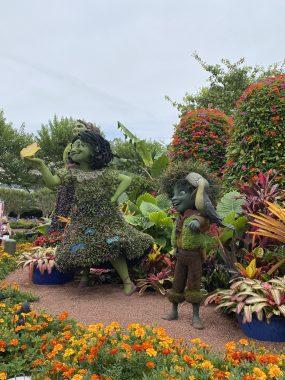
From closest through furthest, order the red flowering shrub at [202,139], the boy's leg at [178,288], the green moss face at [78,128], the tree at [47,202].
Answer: the boy's leg at [178,288] < the green moss face at [78,128] < the red flowering shrub at [202,139] < the tree at [47,202]

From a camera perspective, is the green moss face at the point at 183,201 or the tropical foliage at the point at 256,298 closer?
the tropical foliage at the point at 256,298

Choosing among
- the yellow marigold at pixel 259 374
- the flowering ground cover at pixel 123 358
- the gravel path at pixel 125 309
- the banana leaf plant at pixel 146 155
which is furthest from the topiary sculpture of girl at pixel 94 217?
the banana leaf plant at pixel 146 155

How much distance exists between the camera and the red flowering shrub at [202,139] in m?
7.82

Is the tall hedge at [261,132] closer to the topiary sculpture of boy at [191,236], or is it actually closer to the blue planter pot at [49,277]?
the topiary sculpture of boy at [191,236]

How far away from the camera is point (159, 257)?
18.0 feet

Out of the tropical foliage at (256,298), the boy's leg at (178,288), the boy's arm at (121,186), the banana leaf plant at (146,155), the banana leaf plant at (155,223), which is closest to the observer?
the tropical foliage at (256,298)

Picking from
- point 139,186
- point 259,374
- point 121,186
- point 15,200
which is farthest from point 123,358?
point 15,200

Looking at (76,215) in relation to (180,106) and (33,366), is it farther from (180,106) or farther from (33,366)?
(180,106)

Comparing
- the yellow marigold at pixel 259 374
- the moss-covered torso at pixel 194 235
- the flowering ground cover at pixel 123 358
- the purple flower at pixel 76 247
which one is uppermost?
the moss-covered torso at pixel 194 235

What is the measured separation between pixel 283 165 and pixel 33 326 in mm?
3928

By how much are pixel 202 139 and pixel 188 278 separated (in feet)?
14.6

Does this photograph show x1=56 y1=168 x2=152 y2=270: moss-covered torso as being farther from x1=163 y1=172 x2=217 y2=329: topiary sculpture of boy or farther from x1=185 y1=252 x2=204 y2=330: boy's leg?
x1=185 y1=252 x2=204 y2=330: boy's leg

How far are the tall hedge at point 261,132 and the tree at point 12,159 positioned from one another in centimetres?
A: 2035

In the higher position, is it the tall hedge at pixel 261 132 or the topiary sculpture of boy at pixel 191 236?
the tall hedge at pixel 261 132
